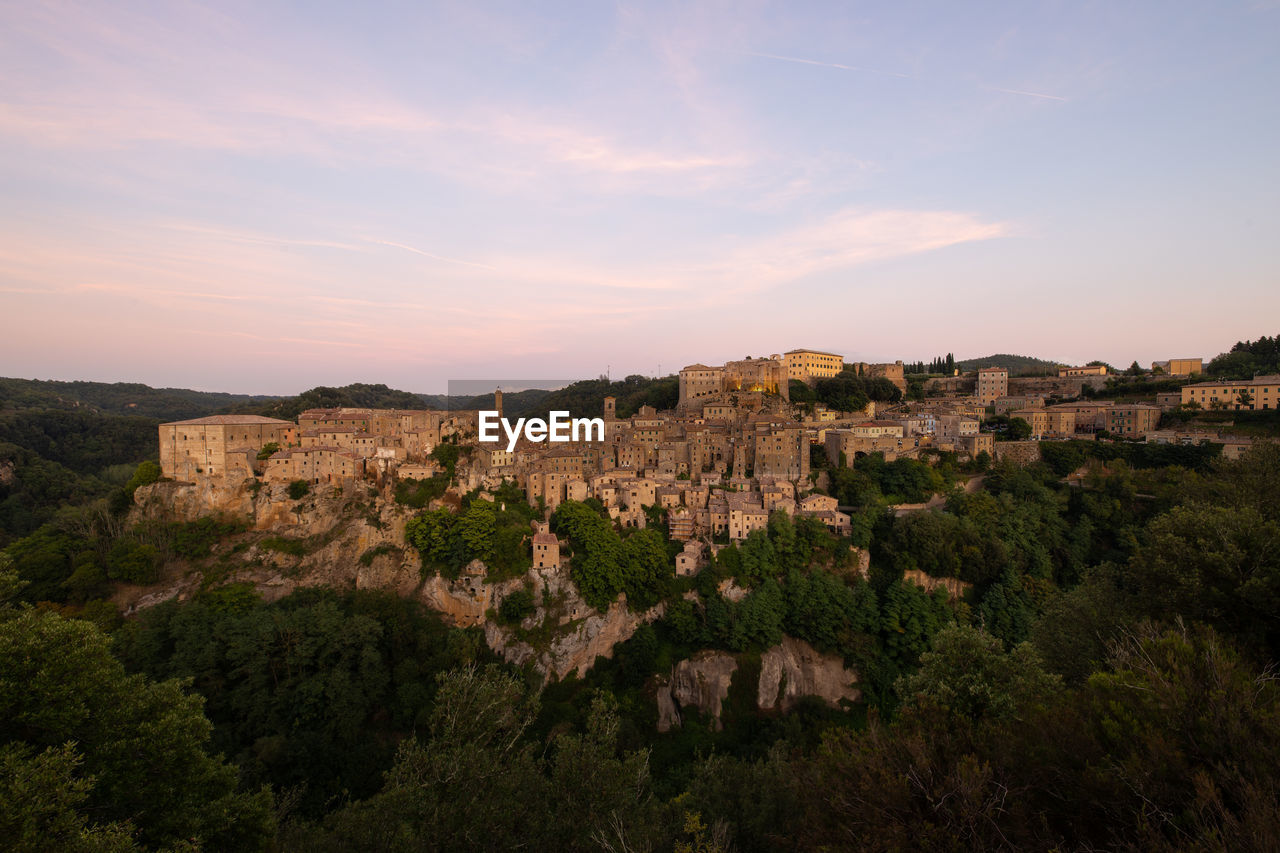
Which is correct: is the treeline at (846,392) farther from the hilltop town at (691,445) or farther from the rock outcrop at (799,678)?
the rock outcrop at (799,678)

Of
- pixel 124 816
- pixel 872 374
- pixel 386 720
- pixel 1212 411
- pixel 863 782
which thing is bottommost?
pixel 386 720

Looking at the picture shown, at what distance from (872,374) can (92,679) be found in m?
63.6

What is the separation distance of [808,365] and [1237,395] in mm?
32795

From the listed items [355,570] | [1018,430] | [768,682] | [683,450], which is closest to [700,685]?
[768,682]

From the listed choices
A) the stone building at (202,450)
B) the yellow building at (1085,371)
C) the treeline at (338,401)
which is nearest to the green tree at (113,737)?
the stone building at (202,450)

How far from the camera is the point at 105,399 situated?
9888 cm

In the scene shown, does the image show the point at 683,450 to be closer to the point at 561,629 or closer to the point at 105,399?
the point at 561,629

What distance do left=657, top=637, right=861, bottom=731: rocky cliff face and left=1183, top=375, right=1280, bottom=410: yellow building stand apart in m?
39.1

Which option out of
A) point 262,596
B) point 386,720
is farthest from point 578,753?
point 262,596

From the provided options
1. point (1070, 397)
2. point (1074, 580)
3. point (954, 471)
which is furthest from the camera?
point (1070, 397)

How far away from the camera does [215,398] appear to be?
4902 inches

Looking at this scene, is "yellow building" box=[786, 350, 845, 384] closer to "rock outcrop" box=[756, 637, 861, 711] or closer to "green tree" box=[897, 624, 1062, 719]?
"rock outcrop" box=[756, 637, 861, 711]

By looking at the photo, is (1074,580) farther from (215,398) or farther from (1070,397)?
(215,398)

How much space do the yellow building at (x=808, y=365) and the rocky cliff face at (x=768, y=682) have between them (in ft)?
116
